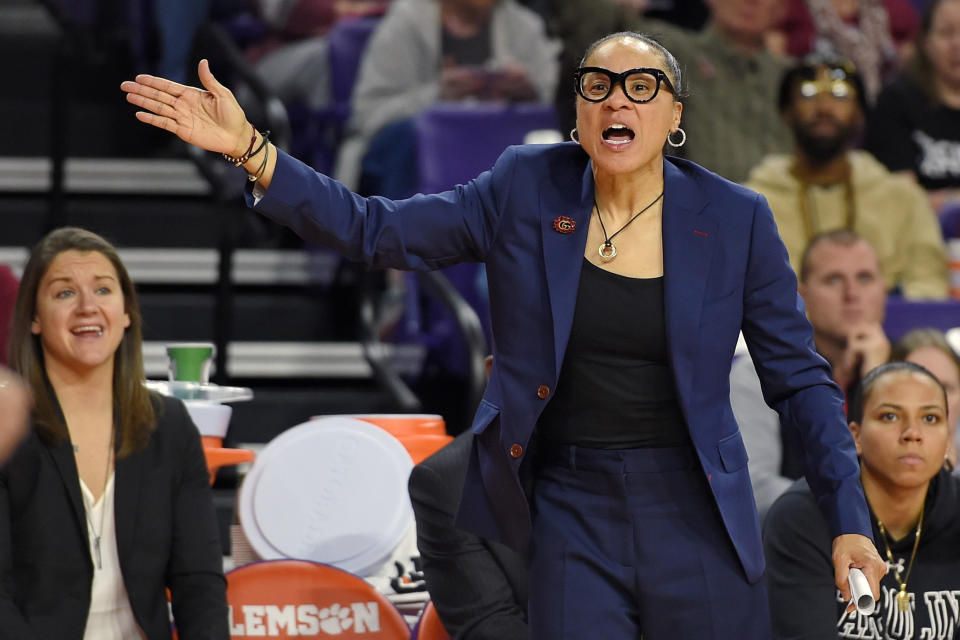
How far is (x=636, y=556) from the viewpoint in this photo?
2217 millimetres

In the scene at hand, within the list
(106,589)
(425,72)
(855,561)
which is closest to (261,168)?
(855,561)

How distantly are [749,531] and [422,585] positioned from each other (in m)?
1.44

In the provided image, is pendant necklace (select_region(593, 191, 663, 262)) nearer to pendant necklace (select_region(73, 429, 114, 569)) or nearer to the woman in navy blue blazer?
the woman in navy blue blazer

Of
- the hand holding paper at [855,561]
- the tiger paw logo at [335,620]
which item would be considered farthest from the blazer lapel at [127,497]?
the hand holding paper at [855,561]

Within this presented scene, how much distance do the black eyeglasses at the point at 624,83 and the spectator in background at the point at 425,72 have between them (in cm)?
332

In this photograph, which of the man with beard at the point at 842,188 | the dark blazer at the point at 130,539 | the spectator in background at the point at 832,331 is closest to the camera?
the dark blazer at the point at 130,539

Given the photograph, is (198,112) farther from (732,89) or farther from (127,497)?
(732,89)

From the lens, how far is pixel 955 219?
578 centimetres

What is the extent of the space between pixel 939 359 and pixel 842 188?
4.40 ft

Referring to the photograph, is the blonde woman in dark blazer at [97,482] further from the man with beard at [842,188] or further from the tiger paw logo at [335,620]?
the man with beard at [842,188]

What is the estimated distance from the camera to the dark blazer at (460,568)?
305 centimetres

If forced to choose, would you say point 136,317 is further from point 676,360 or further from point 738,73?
point 738,73

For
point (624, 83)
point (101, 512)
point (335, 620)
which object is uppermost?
point (624, 83)

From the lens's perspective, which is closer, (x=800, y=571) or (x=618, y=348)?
(x=618, y=348)
